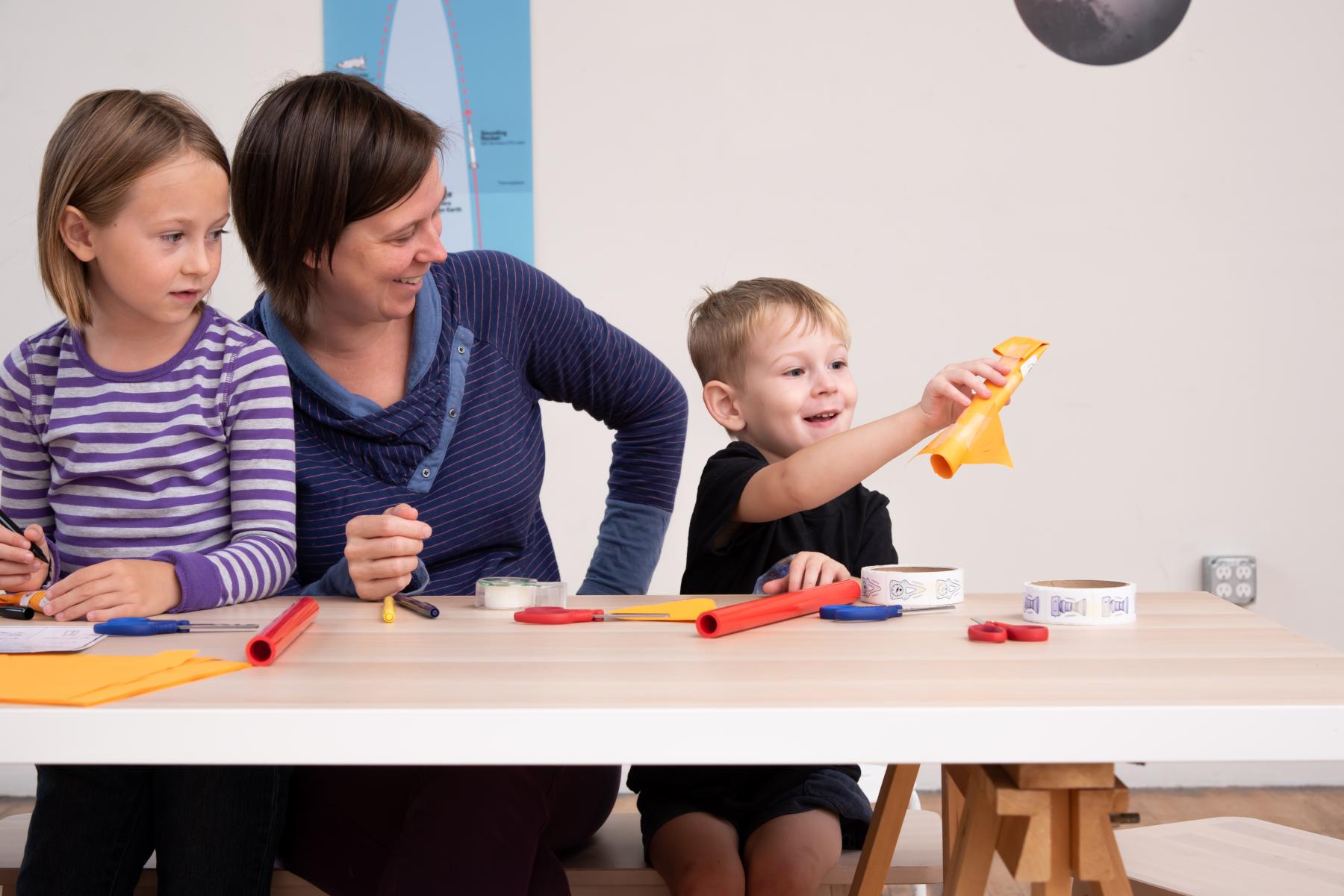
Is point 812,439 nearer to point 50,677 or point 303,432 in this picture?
point 303,432

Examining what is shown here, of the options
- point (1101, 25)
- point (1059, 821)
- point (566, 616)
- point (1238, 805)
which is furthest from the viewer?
point (1101, 25)

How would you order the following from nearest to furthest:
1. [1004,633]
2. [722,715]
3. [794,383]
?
[722,715], [1004,633], [794,383]

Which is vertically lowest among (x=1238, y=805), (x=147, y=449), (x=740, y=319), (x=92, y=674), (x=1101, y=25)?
(x=1238, y=805)

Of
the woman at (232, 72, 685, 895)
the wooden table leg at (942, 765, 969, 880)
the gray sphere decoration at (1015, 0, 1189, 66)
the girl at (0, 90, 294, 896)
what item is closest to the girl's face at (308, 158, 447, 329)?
the woman at (232, 72, 685, 895)

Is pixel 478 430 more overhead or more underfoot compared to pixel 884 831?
more overhead

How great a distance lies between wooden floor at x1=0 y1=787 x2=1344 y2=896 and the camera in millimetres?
2295

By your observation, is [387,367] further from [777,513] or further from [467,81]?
[467,81]

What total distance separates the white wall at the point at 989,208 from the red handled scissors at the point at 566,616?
163 cm

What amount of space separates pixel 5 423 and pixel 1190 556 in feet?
7.26

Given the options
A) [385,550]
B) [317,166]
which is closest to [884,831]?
[385,550]

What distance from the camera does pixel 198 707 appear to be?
630 mm

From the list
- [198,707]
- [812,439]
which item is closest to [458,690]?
[198,707]

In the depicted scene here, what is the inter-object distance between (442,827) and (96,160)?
2.30 feet

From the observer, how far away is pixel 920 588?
3.20ft
